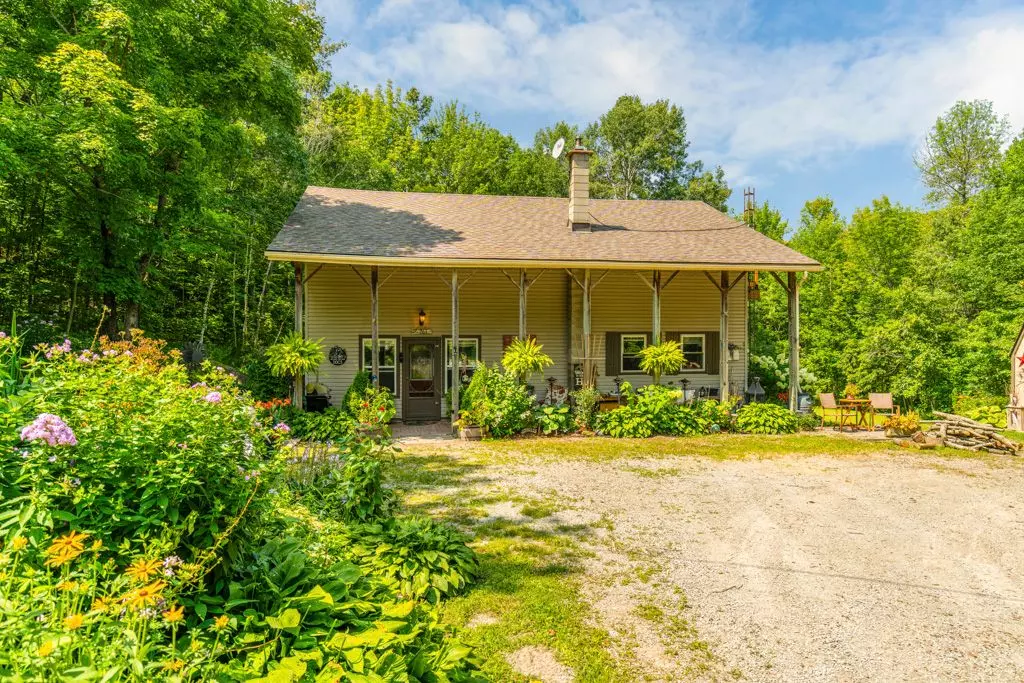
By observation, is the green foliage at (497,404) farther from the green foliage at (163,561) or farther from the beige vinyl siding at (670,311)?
the green foliage at (163,561)

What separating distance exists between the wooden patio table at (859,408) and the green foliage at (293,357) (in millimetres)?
11600

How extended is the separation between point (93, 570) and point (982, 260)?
23332mm

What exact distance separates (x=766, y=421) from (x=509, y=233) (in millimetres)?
7569

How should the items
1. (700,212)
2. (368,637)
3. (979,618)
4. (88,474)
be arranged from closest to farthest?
1. (88,474)
2. (368,637)
3. (979,618)
4. (700,212)

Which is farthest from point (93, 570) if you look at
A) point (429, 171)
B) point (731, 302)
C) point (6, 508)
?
point (429, 171)

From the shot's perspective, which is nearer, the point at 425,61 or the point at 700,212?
the point at 700,212

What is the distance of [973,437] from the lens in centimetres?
1023

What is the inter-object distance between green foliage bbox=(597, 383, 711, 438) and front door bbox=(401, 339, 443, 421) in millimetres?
4524

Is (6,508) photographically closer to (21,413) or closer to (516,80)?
(21,413)

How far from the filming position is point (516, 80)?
80.6 feet

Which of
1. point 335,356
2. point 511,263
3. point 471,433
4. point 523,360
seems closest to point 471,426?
point 471,433

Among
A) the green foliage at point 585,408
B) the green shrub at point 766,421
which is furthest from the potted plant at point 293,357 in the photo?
the green shrub at point 766,421

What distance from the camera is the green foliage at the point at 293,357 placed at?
10352 mm

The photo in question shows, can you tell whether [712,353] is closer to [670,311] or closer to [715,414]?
[670,311]
